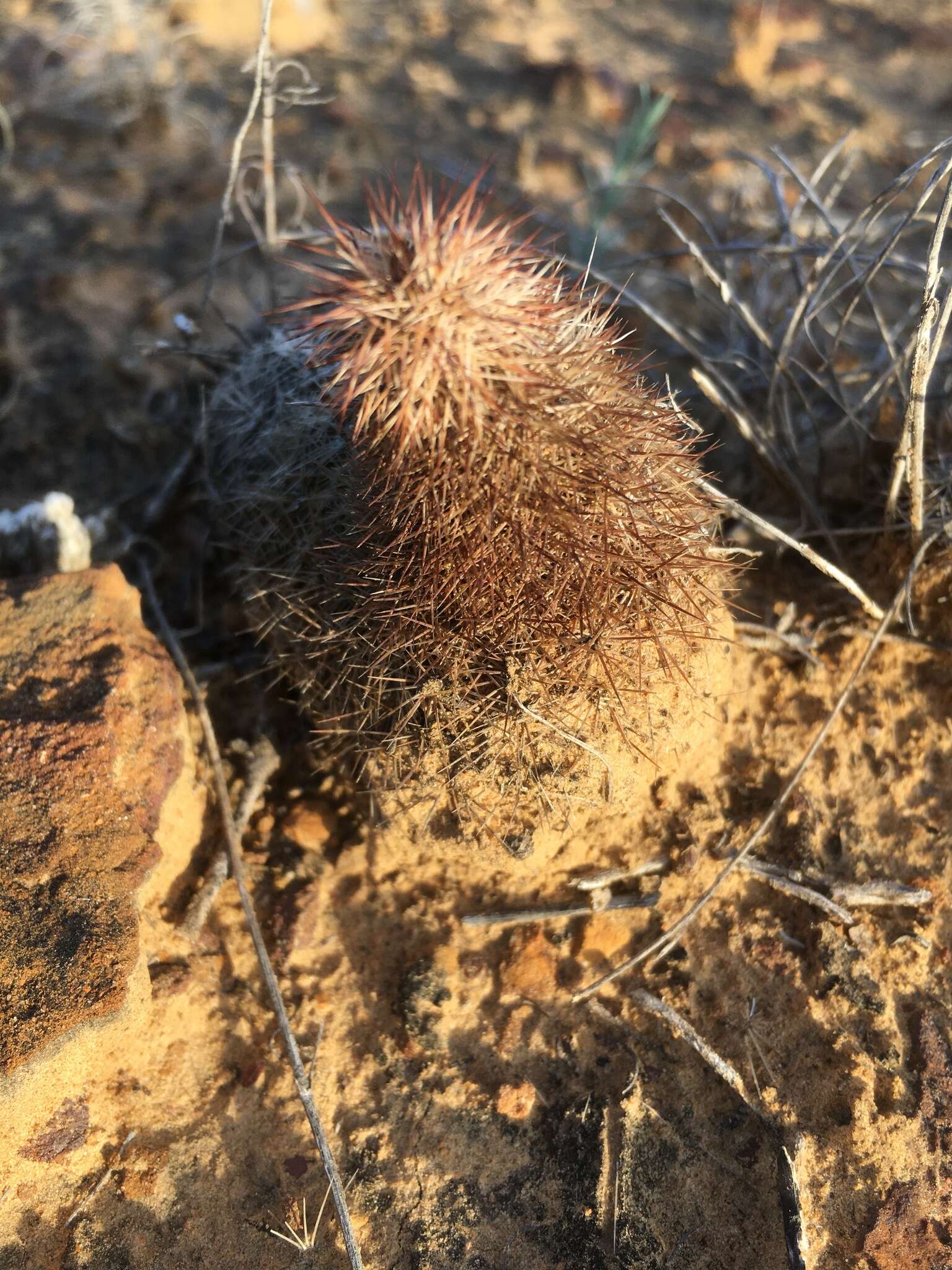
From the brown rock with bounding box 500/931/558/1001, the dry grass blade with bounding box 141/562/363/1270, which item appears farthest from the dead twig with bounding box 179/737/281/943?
the brown rock with bounding box 500/931/558/1001

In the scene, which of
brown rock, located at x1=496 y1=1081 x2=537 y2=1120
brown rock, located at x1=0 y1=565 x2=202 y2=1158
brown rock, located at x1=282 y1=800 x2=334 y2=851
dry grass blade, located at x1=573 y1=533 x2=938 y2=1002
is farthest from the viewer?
brown rock, located at x1=282 y1=800 x2=334 y2=851

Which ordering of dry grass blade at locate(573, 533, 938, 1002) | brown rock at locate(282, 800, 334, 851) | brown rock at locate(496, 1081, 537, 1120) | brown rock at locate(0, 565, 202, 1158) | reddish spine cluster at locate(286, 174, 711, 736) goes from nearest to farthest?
1. reddish spine cluster at locate(286, 174, 711, 736)
2. brown rock at locate(0, 565, 202, 1158)
3. brown rock at locate(496, 1081, 537, 1120)
4. dry grass blade at locate(573, 533, 938, 1002)
5. brown rock at locate(282, 800, 334, 851)

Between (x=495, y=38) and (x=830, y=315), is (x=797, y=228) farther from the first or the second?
(x=495, y=38)

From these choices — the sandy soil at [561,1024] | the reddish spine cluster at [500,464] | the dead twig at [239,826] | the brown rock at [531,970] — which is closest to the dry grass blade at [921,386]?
the sandy soil at [561,1024]

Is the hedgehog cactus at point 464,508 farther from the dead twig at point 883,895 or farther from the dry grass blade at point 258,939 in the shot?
the dead twig at point 883,895

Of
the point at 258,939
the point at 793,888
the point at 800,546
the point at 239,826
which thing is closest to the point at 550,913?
the point at 793,888

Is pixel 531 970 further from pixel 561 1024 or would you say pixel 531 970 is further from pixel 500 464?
pixel 500 464

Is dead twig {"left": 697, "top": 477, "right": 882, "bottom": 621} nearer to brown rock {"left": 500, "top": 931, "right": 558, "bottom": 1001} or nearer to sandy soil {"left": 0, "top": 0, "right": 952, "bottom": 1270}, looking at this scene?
sandy soil {"left": 0, "top": 0, "right": 952, "bottom": 1270}
